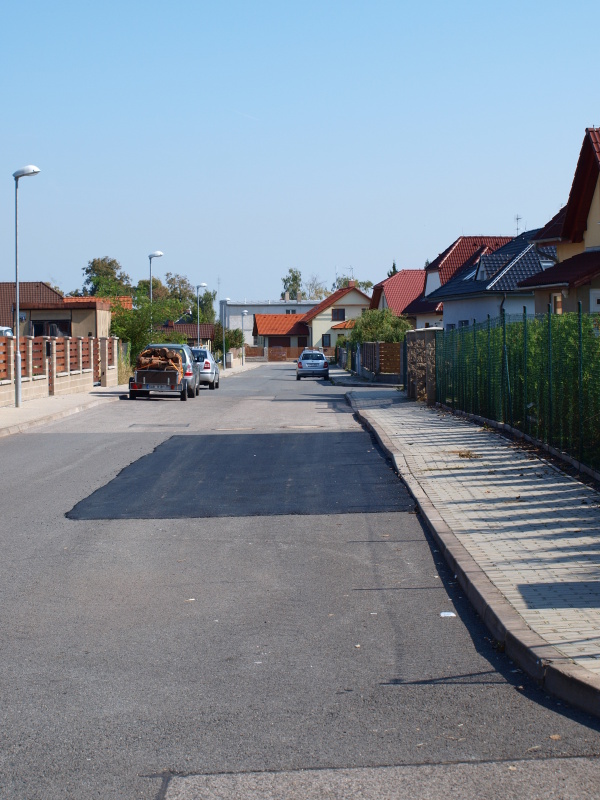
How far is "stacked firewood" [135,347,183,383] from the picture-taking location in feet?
107

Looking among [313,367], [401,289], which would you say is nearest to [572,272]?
[313,367]

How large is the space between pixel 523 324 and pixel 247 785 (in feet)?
44.4

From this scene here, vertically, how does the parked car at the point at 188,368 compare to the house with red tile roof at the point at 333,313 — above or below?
below

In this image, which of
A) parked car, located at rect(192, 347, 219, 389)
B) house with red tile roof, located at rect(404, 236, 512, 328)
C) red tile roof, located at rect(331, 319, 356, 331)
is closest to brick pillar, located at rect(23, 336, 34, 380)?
parked car, located at rect(192, 347, 219, 389)

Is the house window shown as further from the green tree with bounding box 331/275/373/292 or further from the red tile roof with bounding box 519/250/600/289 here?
the green tree with bounding box 331/275/373/292

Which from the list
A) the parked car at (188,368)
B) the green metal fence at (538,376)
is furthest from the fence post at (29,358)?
the green metal fence at (538,376)

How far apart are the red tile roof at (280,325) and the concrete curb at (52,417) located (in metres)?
91.6

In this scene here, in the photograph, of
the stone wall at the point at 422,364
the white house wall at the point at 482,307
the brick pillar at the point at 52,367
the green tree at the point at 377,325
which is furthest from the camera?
the green tree at the point at 377,325

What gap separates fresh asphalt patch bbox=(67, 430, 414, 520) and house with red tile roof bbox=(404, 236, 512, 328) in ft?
125

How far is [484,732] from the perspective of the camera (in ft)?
15.4

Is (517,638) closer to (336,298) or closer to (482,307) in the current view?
(482,307)

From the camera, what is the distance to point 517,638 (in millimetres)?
5711

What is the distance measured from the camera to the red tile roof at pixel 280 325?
124m

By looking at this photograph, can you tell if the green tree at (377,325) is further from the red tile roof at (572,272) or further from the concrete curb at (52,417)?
the red tile roof at (572,272)
